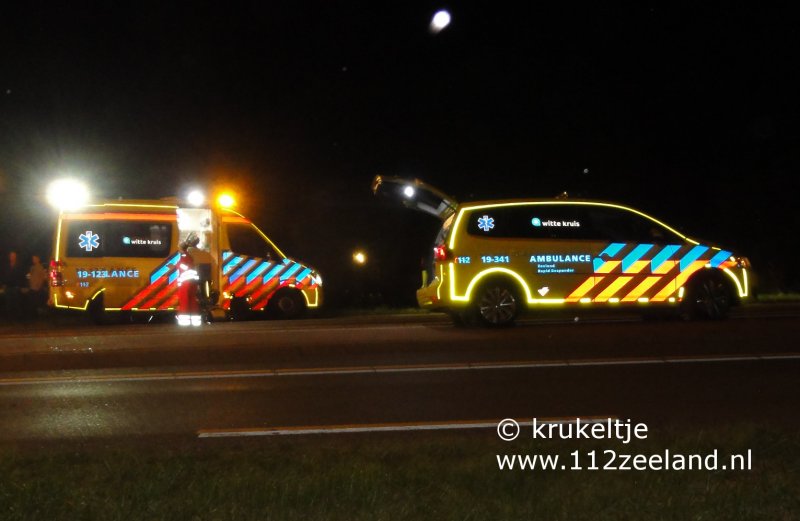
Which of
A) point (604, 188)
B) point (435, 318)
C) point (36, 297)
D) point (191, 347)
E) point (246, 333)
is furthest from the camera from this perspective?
point (604, 188)

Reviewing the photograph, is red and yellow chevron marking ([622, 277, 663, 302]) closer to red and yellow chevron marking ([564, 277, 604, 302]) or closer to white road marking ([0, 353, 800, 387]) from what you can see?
red and yellow chevron marking ([564, 277, 604, 302])

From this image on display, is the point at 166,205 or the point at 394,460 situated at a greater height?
the point at 166,205

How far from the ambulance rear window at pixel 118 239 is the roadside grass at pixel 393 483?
12343mm

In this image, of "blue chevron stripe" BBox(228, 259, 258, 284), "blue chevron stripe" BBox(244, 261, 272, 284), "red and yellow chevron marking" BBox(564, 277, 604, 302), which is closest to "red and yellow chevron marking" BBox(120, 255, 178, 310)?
"blue chevron stripe" BBox(228, 259, 258, 284)

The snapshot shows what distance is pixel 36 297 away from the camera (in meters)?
22.0

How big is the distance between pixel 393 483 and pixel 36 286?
17.7 metres

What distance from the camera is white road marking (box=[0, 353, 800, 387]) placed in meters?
10.7

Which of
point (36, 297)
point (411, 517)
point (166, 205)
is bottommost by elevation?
point (411, 517)

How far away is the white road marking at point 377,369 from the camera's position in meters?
10.7

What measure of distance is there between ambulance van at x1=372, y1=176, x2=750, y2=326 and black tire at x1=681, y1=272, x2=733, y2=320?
0.05ft

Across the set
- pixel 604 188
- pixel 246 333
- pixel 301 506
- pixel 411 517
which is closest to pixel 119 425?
pixel 301 506

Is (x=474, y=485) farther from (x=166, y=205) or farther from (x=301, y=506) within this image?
(x=166, y=205)

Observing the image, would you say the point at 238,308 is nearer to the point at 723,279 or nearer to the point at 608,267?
the point at 608,267

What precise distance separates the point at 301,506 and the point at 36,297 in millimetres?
A: 17787
